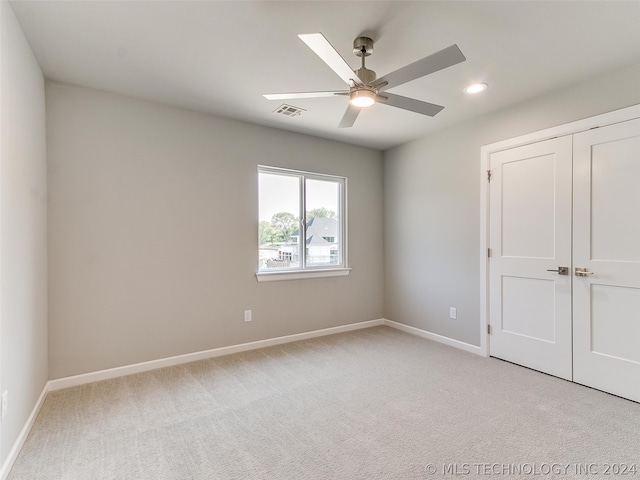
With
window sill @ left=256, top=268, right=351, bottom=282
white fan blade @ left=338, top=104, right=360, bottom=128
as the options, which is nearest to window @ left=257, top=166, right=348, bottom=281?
window sill @ left=256, top=268, right=351, bottom=282

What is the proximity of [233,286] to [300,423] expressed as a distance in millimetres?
1725

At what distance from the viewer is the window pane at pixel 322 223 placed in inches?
165

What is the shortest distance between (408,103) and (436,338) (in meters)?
2.80

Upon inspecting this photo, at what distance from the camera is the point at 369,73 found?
203 cm

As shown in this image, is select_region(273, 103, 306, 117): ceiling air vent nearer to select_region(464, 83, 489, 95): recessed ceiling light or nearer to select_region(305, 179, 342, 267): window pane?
select_region(305, 179, 342, 267): window pane

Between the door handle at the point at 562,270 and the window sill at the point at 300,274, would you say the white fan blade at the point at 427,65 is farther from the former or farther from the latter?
the window sill at the point at 300,274

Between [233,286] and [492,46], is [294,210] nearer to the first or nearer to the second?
[233,286]

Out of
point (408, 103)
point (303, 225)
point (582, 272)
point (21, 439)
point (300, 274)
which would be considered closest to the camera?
point (21, 439)

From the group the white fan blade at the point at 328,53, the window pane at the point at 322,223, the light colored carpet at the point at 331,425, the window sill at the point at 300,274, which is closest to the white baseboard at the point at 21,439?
the light colored carpet at the point at 331,425

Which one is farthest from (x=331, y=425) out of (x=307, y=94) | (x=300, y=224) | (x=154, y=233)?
(x=300, y=224)

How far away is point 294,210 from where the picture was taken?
407 cm

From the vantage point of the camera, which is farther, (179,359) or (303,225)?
(303,225)

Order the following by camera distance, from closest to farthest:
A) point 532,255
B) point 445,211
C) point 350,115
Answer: point 350,115 < point 532,255 < point 445,211

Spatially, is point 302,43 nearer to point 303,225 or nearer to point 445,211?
point 303,225
